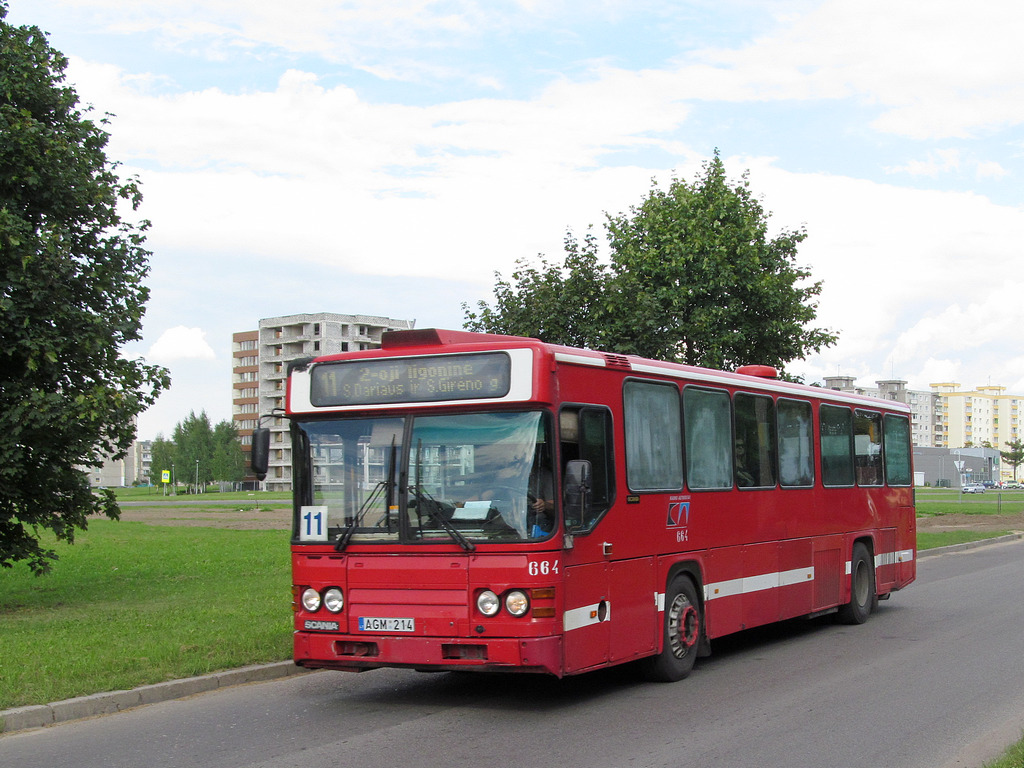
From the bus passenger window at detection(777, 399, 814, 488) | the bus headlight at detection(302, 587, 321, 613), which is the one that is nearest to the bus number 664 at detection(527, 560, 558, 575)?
the bus headlight at detection(302, 587, 321, 613)

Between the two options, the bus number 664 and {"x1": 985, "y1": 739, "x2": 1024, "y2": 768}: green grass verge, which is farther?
the bus number 664

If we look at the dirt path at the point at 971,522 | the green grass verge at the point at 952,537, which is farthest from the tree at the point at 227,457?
the green grass verge at the point at 952,537

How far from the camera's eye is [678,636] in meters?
10.3

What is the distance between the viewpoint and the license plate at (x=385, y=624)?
859cm

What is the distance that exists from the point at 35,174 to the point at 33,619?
5927 mm

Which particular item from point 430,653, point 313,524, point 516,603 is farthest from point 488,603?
point 313,524

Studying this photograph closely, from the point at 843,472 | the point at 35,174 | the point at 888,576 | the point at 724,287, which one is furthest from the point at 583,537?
the point at 724,287

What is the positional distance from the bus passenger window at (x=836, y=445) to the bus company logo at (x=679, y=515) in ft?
12.6

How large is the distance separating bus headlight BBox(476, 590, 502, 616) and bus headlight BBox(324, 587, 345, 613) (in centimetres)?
122

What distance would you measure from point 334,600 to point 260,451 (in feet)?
4.51

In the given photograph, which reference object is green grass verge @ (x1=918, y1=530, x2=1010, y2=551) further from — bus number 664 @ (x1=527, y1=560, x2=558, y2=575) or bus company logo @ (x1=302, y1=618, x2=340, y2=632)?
bus company logo @ (x1=302, y1=618, x2=340, y2=632)

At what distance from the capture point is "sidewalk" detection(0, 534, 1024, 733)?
8398 millimetres

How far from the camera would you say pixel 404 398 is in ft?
29.1

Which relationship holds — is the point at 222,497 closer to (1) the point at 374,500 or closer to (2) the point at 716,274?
(2) the point at 716,274
